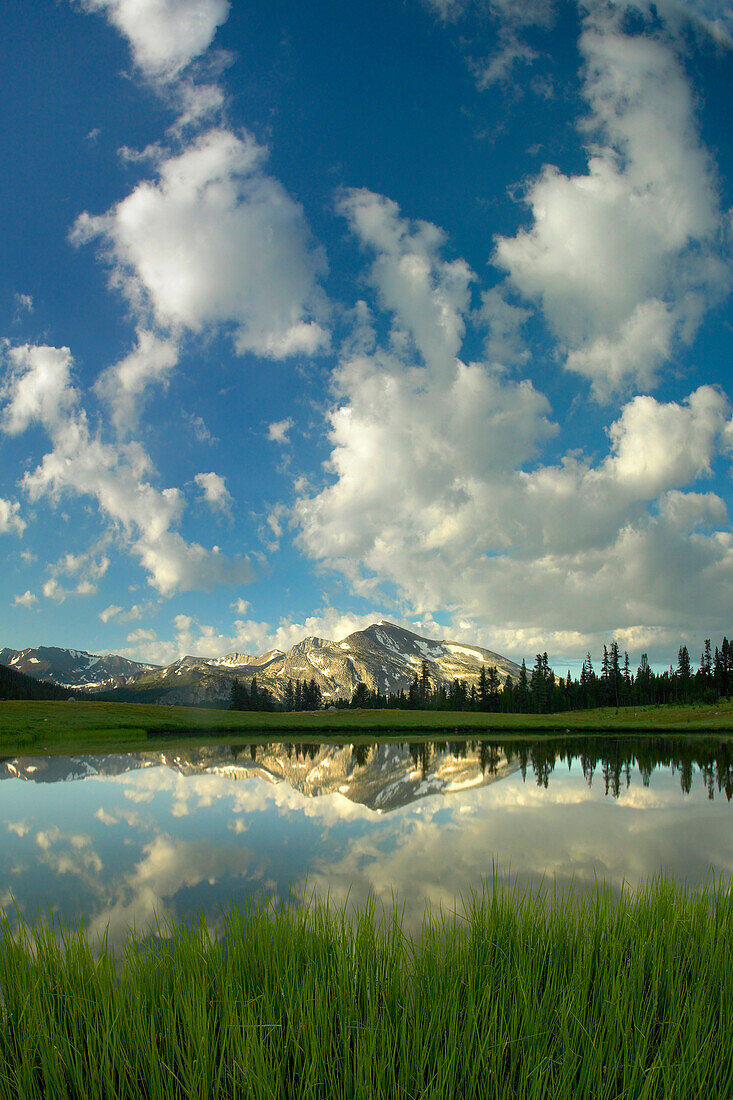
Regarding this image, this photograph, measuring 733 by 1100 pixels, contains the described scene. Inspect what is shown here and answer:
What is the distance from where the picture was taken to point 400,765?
33219 millimetres

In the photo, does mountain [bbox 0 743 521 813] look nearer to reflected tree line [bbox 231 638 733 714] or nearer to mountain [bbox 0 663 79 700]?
reflected tree line [bbox 231 638 733 714]

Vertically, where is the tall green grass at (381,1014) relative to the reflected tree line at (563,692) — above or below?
above

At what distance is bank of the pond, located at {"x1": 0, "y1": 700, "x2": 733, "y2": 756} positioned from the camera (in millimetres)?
49688

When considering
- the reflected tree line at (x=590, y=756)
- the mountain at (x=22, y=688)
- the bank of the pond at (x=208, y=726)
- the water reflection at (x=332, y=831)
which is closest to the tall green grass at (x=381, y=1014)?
the water reflection at (x=332, y=831)

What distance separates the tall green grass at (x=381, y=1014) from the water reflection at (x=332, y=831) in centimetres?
132

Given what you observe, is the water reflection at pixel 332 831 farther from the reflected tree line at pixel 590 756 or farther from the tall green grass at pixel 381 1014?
the tall green grass at pixel 381 1014

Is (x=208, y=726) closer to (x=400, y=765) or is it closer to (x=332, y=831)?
(x=400, y=765)

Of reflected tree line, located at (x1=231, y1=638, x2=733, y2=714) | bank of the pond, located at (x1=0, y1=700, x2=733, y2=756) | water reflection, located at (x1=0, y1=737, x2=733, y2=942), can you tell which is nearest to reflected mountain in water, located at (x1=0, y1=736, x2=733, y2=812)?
water reflection, located at (x1=0, y1=737, x2=733, y2=942)

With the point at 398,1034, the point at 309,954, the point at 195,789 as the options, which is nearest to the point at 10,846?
the point at 195,789

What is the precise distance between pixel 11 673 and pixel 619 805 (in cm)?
17961

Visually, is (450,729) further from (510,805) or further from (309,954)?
(309,954)

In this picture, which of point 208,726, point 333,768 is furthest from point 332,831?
point 208,726

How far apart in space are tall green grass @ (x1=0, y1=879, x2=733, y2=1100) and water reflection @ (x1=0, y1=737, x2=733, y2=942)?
52.0 inches

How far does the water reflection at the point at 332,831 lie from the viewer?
10.5 m
